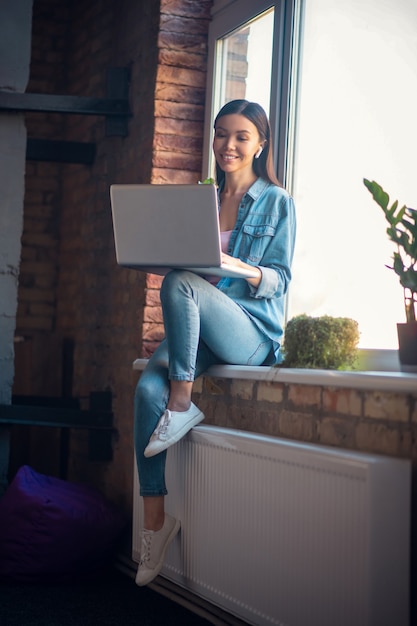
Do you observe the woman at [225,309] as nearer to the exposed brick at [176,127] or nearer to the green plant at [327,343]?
the green plant at [327,343]

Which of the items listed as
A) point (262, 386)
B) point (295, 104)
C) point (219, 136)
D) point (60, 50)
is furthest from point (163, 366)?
point (60, 50)

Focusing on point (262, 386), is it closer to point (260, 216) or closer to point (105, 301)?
point (260, 216)

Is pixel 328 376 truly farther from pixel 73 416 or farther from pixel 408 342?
pixel 73 416

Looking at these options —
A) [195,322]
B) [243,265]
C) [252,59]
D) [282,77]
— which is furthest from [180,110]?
[195,322]

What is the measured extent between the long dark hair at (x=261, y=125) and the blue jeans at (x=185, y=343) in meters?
0.53

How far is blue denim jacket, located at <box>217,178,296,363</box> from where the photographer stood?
286 centimetres

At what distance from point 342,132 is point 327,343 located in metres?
0.76

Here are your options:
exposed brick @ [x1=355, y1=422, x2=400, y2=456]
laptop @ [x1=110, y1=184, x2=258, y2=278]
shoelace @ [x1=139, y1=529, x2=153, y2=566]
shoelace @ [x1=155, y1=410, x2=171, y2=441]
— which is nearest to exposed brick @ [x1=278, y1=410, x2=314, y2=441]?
exposed brick @ [x1=355, y1=422, x2=400, y2=456]

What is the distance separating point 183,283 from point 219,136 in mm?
656

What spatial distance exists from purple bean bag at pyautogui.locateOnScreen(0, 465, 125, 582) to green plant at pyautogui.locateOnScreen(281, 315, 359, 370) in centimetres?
127

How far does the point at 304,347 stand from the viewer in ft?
8.66

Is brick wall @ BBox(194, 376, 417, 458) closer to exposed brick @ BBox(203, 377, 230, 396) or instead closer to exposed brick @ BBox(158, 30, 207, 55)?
exposed brick @ BBox(203, 377, 230, 396)

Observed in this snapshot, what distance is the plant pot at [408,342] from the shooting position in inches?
93.7

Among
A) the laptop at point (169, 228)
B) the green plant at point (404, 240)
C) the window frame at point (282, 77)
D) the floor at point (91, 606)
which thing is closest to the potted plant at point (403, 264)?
the green plant at point (404, 240)
